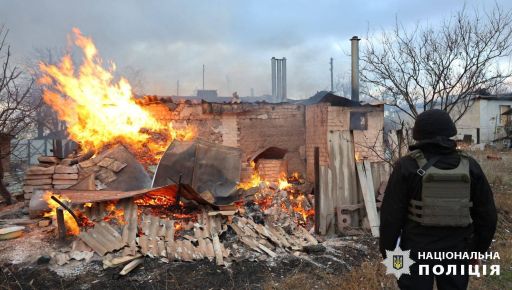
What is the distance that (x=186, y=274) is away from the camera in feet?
17.0

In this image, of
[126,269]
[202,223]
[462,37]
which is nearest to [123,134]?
[202,223]

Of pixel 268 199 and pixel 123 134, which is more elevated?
pixel 123 134

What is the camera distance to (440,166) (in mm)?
2703

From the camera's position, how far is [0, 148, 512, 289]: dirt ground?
4785 mm

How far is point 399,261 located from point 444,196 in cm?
68

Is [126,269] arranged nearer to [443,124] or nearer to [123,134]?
[443,124]

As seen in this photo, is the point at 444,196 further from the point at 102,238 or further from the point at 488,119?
the point at 488,119

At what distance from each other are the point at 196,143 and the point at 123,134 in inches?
115

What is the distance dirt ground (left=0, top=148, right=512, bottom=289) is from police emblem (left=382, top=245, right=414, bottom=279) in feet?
5.36

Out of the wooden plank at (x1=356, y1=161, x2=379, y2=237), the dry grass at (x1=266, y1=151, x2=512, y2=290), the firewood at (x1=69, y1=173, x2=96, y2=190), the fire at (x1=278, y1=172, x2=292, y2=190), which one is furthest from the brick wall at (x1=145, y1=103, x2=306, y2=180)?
the dry grass at (x1=266, y1=151, x2=512, y2=290)

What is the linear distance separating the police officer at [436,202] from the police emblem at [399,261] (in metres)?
0.04

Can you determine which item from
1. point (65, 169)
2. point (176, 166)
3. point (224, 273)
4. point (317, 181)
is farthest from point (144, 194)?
point (317, 181)

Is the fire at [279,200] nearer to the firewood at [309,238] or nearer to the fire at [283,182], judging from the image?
the fire at [283,182]

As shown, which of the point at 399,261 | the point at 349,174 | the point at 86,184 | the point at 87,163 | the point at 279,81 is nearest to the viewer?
the point at 399,261
